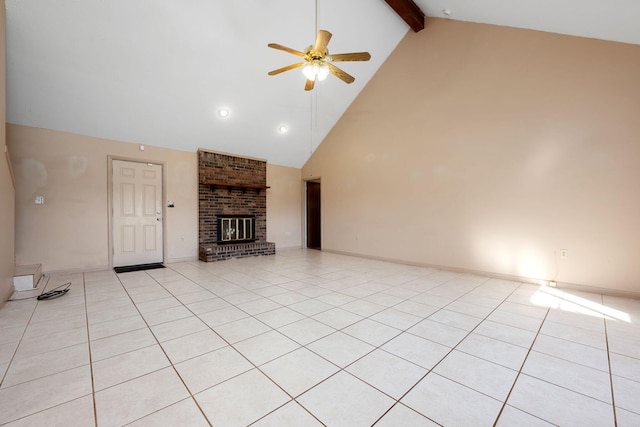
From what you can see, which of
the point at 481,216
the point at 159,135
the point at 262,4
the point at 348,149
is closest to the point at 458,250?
the point at 481,216

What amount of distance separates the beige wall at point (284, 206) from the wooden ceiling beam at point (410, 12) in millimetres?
4431

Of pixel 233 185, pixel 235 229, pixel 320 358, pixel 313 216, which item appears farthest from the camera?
pixel 313 216

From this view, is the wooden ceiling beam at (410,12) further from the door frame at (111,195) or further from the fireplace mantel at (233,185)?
the door frame at (111,195)

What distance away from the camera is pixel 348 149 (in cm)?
651

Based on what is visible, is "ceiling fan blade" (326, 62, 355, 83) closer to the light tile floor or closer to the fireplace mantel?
the light tile floor

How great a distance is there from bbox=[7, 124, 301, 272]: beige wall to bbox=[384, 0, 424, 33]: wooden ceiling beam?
5.00 m

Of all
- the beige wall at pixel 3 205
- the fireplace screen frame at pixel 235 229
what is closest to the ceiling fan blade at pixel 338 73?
the beige wall at pixel 3 205

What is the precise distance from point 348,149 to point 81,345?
18.9ft

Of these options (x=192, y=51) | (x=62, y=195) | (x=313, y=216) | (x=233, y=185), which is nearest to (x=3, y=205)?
(x=62, y=195)

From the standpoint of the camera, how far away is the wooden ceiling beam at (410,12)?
14.1ft

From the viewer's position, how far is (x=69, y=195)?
4527mm

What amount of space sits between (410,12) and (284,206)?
17.0 ft

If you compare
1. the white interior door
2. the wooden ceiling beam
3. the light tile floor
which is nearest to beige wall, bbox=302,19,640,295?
the wooden ceiling beam

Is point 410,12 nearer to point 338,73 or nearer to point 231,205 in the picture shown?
point 338,73
